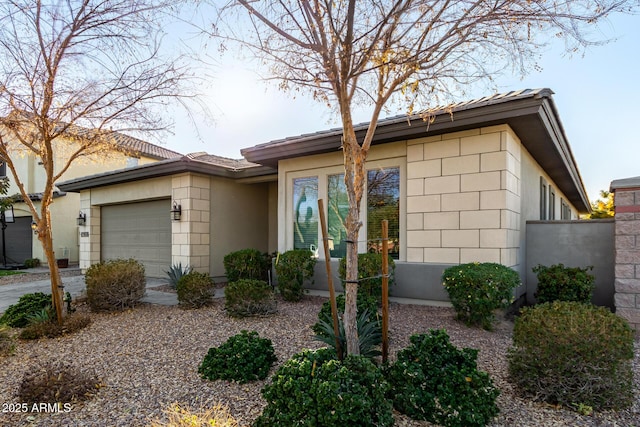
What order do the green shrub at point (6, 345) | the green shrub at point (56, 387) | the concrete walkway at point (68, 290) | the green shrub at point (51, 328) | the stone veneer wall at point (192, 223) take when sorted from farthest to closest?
the stone veneer wall at point (192, 223), the concrete walkway at point (68, 290), the green shrub at point (51, 328), the green shrub at point (6, 345), the green shrub at point (56, 387)

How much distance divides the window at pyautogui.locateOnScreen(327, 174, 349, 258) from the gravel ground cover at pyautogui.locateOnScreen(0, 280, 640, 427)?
1.24 meters

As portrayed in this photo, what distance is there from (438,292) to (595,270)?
2.70 m

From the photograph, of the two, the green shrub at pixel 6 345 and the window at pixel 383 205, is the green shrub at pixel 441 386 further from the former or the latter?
the green shrub at pixel 6 345

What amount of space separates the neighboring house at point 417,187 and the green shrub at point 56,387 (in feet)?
11.7

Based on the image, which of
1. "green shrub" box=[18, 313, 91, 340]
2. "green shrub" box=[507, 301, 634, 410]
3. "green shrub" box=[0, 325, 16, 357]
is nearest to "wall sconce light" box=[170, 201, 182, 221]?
"green shrub" box=[18, 313, 91, 340]

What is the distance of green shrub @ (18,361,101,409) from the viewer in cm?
303

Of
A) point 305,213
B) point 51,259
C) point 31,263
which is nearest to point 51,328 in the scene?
point 51,259

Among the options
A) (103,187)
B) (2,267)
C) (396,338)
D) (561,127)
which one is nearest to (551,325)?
(396,338)

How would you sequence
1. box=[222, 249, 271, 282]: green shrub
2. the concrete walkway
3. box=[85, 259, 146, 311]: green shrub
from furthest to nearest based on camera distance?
box=[222, 249, 271, 282]: green shrub < the concrete walkway < box=[85, 259, 146, 311]: green shrub

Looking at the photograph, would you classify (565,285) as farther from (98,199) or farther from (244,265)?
(98,199)

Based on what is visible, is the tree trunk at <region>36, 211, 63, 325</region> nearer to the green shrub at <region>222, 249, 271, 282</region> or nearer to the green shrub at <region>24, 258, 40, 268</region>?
the green shrub at <region>222, 249, 271, 282</region>

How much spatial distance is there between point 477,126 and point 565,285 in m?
2.75

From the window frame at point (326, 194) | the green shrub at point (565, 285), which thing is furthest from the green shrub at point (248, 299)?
the green shrub at point (565, 285)

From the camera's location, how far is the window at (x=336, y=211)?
715 cm
